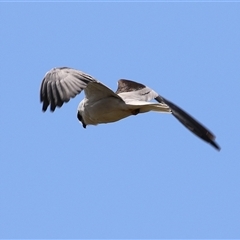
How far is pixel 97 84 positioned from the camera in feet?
47.4

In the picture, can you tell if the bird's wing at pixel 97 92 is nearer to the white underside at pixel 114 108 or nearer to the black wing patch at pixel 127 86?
the white underside at pixel 114 108

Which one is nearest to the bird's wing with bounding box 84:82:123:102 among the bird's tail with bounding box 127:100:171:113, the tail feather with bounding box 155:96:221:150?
the bird's tail with bounding box 127:100:171:113

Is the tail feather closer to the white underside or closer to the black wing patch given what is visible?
the black wing patch

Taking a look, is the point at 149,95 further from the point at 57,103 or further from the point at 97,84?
the point at 57,103

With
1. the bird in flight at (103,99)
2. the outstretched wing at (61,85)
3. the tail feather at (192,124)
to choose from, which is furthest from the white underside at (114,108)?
the tail feather at (192,124)

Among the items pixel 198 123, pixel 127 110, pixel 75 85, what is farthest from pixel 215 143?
pixel 75 85

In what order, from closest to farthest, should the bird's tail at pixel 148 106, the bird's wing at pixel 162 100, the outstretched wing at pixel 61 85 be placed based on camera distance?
the outstretched wing at pixel 61 85, the bird's tail at pixel 148 106, the bird's wing at pixel 162 100

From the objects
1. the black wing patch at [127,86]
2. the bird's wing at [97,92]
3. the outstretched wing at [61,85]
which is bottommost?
the outstretched wing at [61,85]

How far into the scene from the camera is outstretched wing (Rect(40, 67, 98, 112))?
1348 cm

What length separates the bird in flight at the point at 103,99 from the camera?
44.7 feet

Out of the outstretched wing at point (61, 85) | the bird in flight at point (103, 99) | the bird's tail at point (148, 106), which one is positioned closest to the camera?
the outstretched wing at point (61, 85)

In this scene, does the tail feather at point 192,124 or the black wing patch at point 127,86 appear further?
the black wing patch at point 127,86

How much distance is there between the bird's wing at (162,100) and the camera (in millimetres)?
15188

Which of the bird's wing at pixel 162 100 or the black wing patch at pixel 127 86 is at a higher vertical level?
the black wing patch at pixel 127 86
